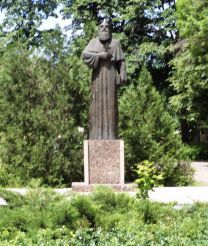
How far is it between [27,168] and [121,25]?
16.4m

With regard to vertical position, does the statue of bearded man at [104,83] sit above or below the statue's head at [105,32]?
below

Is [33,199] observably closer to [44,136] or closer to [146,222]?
[146,222]

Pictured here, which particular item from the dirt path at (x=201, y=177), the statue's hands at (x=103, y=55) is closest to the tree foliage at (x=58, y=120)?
the dirt path at (x=201, y=177)

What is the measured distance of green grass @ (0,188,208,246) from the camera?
16.7 feet

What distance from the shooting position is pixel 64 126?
13672mm

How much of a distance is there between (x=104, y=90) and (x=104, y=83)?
159 mm

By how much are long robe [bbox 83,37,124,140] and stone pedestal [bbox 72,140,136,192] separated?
0.27m

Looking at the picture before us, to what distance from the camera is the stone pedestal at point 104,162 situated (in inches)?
490

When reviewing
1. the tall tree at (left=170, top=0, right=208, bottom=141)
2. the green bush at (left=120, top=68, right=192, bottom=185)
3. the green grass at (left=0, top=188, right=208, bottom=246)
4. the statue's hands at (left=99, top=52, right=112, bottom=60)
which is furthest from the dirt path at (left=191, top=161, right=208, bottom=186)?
the green grass at (left=0, top=188, right=208, bottom=246)

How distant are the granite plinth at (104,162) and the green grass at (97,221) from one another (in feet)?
16.4

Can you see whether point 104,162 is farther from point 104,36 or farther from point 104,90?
point 104,36

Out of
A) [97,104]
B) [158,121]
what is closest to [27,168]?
[97,104]

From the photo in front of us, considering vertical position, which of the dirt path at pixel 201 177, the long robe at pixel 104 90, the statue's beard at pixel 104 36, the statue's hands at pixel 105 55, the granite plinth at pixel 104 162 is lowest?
the dirt path at pixel 201 177

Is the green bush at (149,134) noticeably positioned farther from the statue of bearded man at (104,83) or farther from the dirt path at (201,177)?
the statue of bearded man at (104,83)
